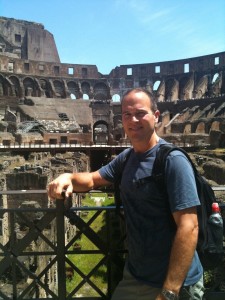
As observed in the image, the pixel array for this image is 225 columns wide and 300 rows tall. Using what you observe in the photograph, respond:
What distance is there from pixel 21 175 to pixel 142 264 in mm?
11483

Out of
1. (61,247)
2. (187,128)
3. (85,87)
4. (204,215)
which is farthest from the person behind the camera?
(85,87)

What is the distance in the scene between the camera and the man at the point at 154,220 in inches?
86.0

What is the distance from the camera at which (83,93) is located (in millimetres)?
58438

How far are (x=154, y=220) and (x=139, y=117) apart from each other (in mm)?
820

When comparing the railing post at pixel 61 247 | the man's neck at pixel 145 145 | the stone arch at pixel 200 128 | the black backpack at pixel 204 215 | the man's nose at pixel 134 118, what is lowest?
the railing post at pixel 61 247

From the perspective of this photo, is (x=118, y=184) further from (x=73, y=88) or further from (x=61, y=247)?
(x=73, y=88)

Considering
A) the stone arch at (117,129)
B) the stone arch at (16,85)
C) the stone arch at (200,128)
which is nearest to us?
the stone arch at (200,128)

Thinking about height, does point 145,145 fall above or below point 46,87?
below

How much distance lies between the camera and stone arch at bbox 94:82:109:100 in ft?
193

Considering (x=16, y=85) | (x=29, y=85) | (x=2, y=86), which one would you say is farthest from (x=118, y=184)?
(x=29, y=85)

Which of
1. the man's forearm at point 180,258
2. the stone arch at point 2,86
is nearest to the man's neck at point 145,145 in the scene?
the man's forearm at point 180,258

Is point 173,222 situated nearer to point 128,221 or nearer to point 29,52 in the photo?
point 128,221

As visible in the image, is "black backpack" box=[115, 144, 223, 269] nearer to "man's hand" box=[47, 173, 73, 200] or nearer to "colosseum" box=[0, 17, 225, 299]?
"man's hand" box=[47, 173, 73, 200]

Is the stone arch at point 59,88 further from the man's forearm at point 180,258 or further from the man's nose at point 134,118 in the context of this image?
the man's forearm at point 180,258
